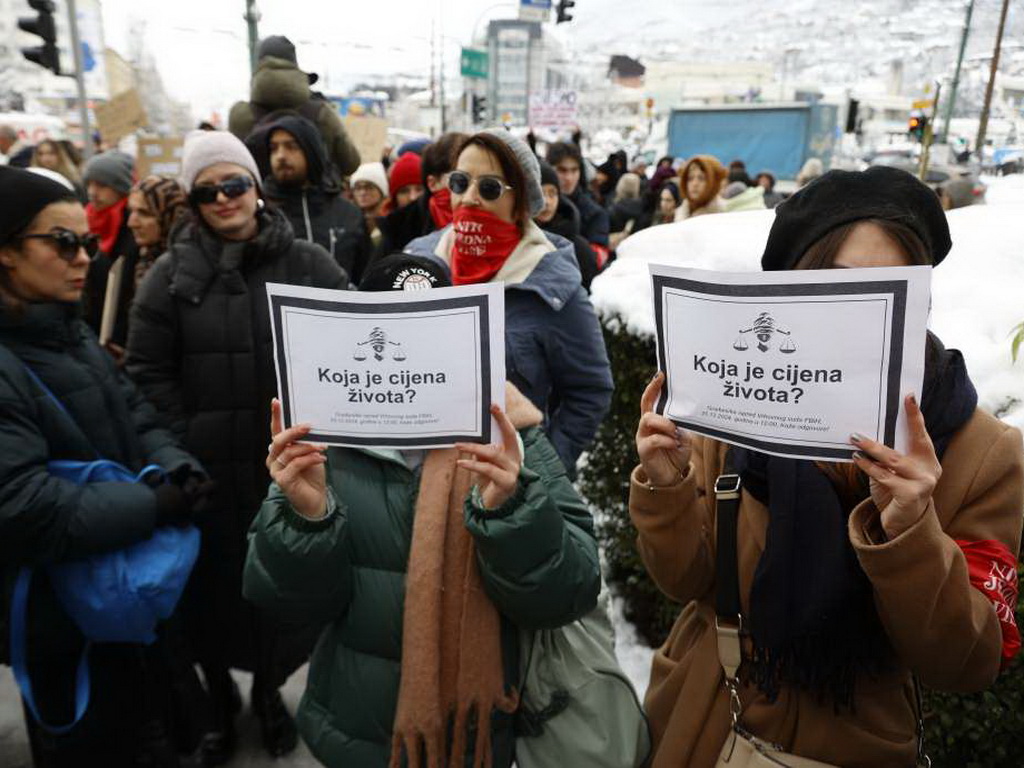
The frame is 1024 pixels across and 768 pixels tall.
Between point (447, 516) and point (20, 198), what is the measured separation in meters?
1.61

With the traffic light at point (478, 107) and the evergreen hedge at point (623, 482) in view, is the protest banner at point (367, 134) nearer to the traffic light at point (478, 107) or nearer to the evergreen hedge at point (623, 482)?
the evergreen hedge at point (623, 482)

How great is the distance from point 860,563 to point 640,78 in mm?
116889

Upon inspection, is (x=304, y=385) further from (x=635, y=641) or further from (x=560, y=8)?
(x=560, y=8)

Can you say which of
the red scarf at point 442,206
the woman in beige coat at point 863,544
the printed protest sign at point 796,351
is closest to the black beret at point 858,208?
the woman in beige coat at point 863,544

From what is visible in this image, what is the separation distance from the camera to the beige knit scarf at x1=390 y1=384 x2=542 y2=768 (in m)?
1.71

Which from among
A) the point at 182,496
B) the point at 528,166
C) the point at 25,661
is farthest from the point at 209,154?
the point at 25,661

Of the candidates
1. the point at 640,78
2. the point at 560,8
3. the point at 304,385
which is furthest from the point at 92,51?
the point at 640,78

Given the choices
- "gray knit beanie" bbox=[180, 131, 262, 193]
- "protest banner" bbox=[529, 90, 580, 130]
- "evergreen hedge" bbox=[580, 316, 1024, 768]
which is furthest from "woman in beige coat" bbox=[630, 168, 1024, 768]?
"protest banner" bbox=[529, 90, 580, 130]

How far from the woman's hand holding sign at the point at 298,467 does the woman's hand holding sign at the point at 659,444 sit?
657 millimetres

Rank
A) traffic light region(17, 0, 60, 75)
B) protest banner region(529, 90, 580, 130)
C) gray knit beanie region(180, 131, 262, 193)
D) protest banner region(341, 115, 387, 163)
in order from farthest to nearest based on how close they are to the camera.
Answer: protest banner region(529, 90, 580, 130) < protest banner region(341, 115, 387, 163) < traffic light region(17, 0, 60, 75) < gray knit beanie region(180, 131, 262, 193)

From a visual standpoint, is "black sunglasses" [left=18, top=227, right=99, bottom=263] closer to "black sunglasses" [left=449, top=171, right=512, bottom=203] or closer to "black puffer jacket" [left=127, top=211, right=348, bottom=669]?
"black puffer jacket" [left=127, top=211, right=348, bottom=669]

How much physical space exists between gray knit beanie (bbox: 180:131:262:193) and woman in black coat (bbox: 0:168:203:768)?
2.06ft

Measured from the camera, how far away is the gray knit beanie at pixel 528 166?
276 centimetres

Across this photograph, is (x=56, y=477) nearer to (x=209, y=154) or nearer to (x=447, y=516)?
(x=447, y=516)
